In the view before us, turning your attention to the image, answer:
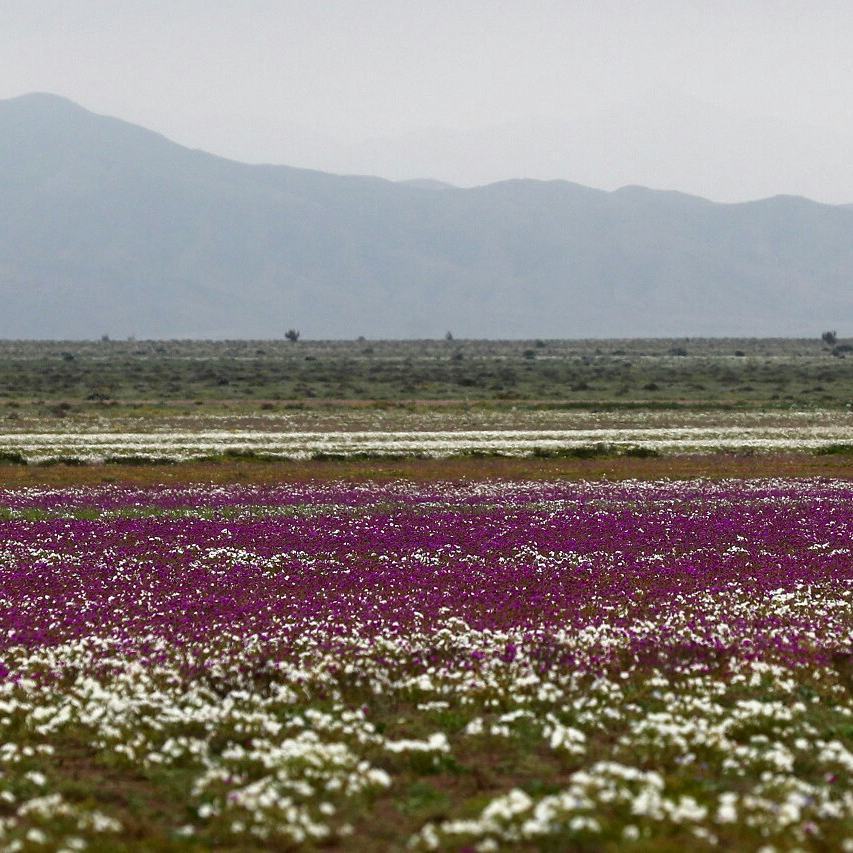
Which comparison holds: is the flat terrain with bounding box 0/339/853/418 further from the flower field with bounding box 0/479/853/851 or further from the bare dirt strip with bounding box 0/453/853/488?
the flower field with bounding box 0/479/853/851

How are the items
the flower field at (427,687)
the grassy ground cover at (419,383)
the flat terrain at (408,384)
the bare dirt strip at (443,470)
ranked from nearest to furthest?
the flower field at (427,687) → the bare dirt strip at (443,470) → the flat terrain at (408,384) → the grassy ground cover at (419,383)

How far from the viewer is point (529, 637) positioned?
730 inches

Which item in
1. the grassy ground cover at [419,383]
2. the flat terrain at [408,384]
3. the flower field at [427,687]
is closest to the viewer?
the flower field at [427,687]

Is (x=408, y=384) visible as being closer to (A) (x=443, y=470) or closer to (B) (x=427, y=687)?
(A) (x=443, y=470)

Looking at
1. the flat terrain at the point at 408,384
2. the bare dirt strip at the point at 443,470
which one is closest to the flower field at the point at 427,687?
the bare dirt strip at the point at 443,470

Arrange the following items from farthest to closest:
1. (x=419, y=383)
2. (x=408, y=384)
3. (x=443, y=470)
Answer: (x=419, y=383) < (x=408, y=384) < (x=443, y=470)

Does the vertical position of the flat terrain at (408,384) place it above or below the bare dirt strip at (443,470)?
above

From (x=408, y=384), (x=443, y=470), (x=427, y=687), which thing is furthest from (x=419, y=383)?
(x=427, y=687)

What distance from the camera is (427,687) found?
1577 cm

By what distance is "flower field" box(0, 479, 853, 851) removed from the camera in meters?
10.8

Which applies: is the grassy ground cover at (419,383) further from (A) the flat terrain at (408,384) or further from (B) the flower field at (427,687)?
(B) the flower field at (427,687)

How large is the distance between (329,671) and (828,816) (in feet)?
25.2

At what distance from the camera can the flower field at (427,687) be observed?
35.5ft

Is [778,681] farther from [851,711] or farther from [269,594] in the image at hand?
[269,594]
